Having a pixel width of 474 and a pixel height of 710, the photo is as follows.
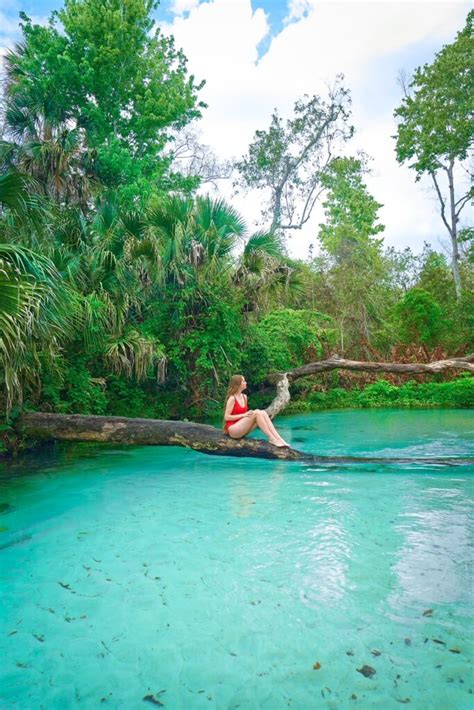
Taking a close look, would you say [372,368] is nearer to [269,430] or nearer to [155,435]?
[269,430]

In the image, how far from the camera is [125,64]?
18609 mm

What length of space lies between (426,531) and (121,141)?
742 inches

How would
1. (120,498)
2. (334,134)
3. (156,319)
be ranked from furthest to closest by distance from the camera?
1. (334,134)
2. (156,319)
3. (120,498)

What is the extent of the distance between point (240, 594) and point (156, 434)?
4.75m

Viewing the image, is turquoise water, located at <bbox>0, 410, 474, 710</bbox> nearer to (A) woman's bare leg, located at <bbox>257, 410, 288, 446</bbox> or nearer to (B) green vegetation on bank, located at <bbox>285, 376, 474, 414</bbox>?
(A) woman's bare leg, located at <bbox>257, 410, 288, 446</bbox>

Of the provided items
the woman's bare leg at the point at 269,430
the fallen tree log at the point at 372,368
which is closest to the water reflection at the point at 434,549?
the woman's bare leg at the point at 269,430

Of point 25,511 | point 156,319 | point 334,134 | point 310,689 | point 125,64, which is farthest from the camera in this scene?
point 334,134

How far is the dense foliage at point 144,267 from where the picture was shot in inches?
318

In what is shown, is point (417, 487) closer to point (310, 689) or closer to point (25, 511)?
point (310, 689)

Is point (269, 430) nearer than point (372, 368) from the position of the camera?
Yes

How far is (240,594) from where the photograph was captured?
129 inches

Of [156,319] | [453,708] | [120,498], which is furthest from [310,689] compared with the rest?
[156,319]

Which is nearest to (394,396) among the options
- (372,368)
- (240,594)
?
(372,368)

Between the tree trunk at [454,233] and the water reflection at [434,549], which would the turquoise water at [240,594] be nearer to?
the water reflection at [434,549]
